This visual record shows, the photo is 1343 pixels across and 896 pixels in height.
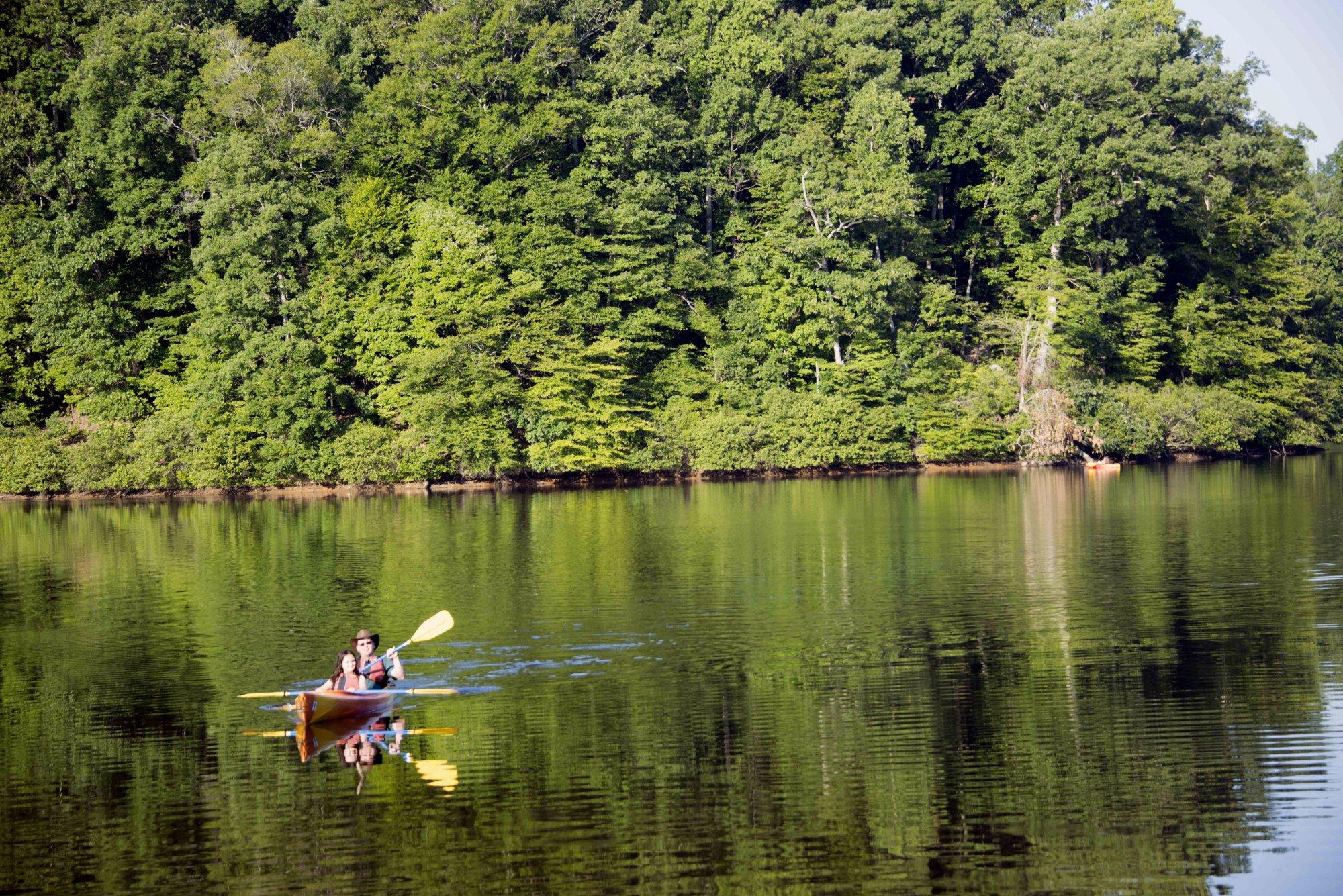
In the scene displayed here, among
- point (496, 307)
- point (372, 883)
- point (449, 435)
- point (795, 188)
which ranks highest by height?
point (795, 188)

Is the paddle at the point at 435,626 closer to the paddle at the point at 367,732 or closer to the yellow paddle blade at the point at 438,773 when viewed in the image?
the paddle at the point at 367,732

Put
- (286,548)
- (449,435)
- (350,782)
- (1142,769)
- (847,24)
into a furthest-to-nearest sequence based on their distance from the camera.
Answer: (847,24) < (449,435) < (286,548) < (350,782) < (1142,769)

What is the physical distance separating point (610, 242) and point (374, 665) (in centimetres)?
4520

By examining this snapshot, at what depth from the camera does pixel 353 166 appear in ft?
196

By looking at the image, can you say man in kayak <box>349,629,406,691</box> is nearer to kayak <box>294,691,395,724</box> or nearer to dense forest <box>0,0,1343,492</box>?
kayak <box>294,691,395,724</box>

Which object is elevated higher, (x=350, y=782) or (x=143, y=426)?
(x=143, y=426)

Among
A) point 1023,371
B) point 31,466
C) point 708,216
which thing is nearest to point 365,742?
point 31,466

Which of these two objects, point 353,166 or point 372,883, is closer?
point 372,883

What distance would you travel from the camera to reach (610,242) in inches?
2408

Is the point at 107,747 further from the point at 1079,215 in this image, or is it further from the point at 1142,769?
the point at 1079,215

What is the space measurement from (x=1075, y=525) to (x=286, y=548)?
60.0 ft

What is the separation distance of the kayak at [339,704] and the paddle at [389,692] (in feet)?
0.25

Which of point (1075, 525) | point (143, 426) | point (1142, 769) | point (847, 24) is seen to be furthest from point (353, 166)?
point (1142, 769)

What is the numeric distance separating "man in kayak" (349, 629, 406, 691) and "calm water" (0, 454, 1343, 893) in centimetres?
37
